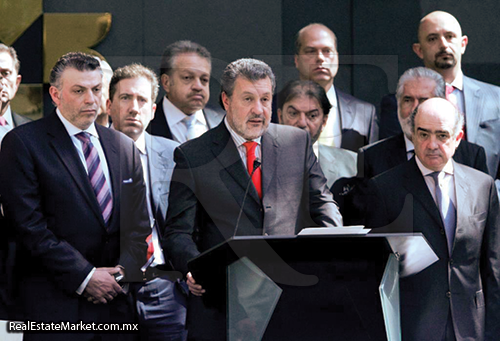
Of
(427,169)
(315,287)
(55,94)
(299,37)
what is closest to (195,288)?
(315,287)

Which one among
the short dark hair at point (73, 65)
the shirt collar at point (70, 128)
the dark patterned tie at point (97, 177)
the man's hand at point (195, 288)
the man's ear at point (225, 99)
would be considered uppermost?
the short dark hair at point (73, 65)

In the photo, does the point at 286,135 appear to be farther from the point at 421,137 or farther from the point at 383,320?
the point at 383,320

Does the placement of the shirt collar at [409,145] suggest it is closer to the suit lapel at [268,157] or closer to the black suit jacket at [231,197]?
the black suit jacket at [231,197]

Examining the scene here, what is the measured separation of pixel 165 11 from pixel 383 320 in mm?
2935

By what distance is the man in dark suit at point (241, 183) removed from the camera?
3436 millimetres

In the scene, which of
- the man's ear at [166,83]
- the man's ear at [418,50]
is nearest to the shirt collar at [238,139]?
the man's ear at [166,83]

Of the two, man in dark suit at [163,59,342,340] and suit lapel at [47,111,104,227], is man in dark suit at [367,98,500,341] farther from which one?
suit lapel at [47,111,104,227]

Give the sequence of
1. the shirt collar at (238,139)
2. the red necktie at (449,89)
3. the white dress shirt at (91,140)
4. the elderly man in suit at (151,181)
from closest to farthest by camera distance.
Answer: the shirt collar at (238,139) → the white dress shirt at (91,140) → the elderly man in suit at (151,181) → the red necktie at (449,89)

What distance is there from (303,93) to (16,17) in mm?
1838

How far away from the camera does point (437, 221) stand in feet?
12.5

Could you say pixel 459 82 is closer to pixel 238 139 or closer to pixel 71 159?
pixel 238 139

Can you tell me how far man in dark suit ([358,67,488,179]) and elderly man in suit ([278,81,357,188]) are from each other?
0.10 m

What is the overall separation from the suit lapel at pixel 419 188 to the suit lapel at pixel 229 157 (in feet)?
2.80

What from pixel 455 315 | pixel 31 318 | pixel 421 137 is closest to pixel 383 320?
pixel 455 315
